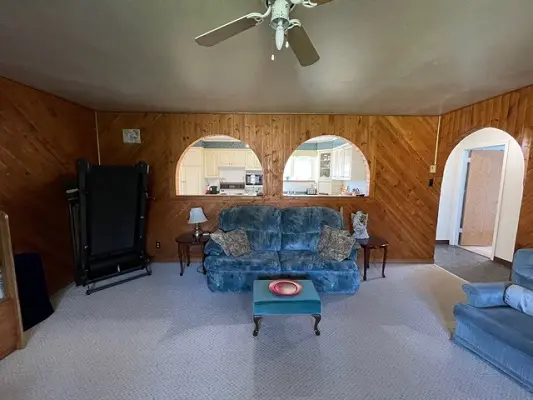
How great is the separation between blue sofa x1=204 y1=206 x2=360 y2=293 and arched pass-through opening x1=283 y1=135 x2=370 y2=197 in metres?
2.15

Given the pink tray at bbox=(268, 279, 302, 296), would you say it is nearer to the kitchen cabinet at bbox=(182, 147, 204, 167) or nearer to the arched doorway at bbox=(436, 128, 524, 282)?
the arched doorway at bbox=(436, 128, 524, 282)

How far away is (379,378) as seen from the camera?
6.31ft

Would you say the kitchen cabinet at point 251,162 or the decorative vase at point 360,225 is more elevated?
the kitchen cabinet at point 251,162

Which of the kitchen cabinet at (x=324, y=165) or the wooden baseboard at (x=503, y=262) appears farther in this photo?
the kitchen cabinet at (x=324, y=165)

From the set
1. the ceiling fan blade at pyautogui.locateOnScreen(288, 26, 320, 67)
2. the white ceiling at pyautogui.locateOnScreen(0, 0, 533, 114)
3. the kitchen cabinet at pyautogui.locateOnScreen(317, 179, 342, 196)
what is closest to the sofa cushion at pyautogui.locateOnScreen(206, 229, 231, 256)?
the white ceiling at pyautogui.locateOnScreen(0, 0, 533, 114)

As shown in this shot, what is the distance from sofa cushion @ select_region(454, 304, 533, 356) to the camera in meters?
1.84

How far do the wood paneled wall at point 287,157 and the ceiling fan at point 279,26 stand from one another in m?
2.64

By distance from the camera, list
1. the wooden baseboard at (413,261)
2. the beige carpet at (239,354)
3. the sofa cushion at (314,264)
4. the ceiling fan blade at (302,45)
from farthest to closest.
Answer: the wooden baseboard at (413,261)
the sofa cushion at (314,264)
the beige carpet at (239,354)
the ceiling fan blade at (302,45)

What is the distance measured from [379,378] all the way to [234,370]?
1124 mm

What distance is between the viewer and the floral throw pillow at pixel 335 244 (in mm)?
3254

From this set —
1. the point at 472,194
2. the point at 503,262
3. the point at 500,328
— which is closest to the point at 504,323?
the point at 500,328

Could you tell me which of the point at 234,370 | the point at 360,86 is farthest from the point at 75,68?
the point at 234,370

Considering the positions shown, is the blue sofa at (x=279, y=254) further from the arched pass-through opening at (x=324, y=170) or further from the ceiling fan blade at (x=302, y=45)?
the ceiling fan blade at (x=302, y=45)

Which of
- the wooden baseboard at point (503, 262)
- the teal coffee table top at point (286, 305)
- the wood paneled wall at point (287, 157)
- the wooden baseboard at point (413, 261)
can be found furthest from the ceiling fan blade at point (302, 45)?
the wooden baseboard at point (503, 262)
